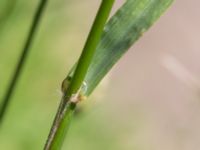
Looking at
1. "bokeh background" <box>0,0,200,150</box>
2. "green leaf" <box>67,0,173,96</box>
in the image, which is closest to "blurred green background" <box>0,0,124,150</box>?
"bokeh background" <box>0,0,200,150</box>

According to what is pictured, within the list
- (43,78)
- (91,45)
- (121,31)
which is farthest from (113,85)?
(91,45)

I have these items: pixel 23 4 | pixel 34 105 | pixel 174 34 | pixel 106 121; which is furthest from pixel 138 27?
pixel 174 34

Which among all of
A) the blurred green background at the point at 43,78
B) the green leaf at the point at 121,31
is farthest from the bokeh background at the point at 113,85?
the green leaf at the point at 121,31

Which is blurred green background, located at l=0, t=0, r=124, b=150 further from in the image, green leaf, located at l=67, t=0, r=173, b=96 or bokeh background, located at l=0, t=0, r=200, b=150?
green leaf, located at l=67, t=0, r=173, b=96

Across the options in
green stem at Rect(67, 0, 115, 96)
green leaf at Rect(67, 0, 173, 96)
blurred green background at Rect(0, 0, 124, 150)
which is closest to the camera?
green stem at Rect(67, 0, 115, 96)

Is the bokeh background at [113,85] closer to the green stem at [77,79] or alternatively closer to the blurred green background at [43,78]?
the blurred green background at [43,78]

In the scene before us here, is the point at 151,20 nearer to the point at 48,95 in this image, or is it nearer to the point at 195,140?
the point at 48,95
